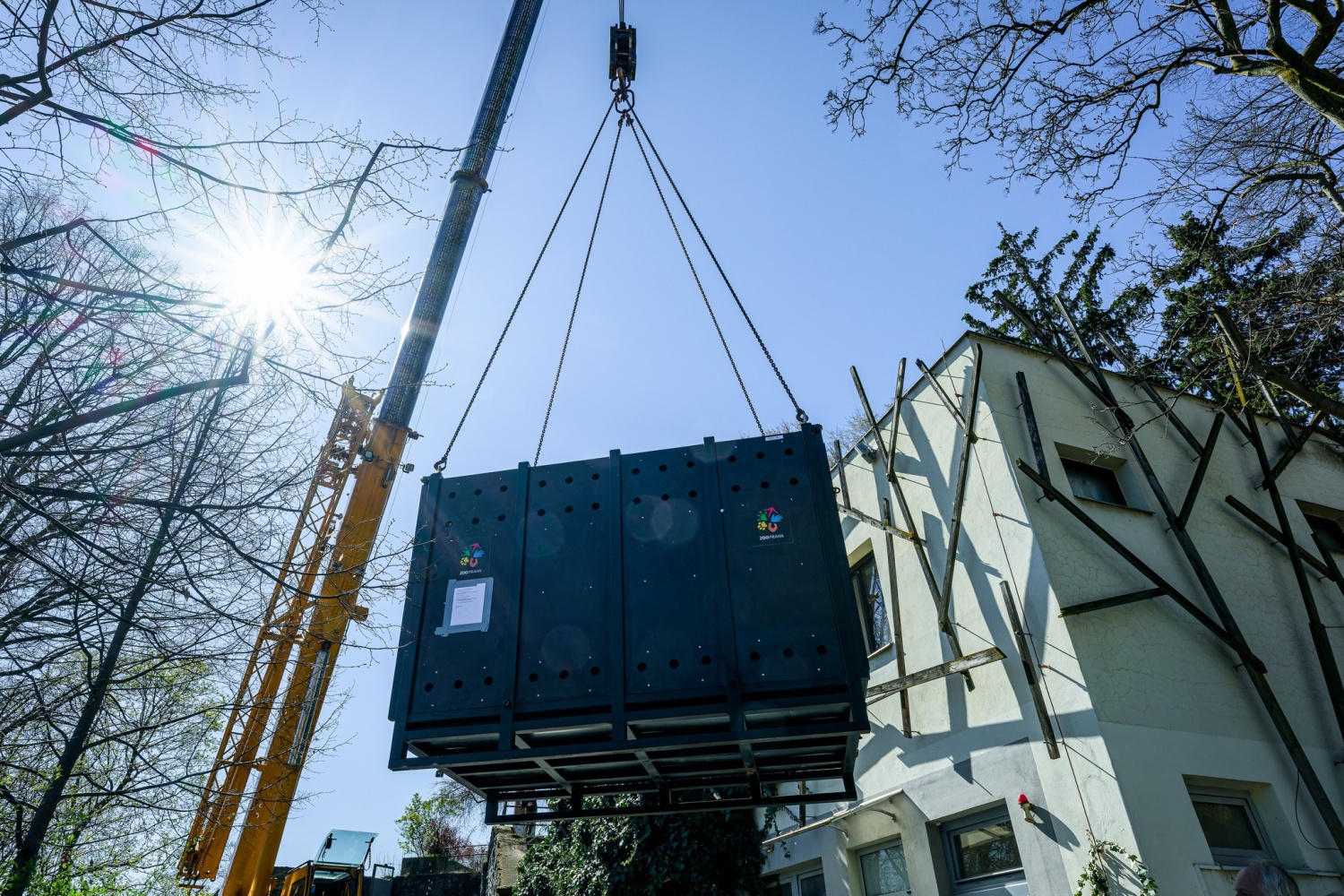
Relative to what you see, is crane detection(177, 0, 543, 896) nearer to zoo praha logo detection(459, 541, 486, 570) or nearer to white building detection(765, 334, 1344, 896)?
zoo praha logo detection(459, 541, 486, 570)

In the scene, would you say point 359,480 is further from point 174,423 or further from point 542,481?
point 542,481

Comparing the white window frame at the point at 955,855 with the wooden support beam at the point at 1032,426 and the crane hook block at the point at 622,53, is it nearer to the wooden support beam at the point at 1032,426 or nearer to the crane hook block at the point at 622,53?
the wooden support beam at the point at 1032,426

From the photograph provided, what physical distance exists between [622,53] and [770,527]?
655 cm

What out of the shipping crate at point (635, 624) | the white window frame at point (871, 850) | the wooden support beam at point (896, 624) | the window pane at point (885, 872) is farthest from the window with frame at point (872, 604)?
the shipping crate at point (635, 624)

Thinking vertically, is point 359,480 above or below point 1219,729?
above

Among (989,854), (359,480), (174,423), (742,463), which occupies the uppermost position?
(359,480)

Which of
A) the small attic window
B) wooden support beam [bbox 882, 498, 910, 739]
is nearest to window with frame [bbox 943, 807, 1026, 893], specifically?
wooden support beam [bbox 882, 498, 910, 739]

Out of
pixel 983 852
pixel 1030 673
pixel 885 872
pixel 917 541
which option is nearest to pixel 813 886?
pixel 885 872

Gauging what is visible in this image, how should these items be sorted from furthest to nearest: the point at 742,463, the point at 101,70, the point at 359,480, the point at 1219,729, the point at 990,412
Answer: the point at 359,480
the point at 990,412
the point at 1219,729
the point at 742,463
the point at 101,70

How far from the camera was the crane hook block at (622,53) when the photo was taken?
870cm

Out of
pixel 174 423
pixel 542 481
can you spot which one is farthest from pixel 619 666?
pixel 174 423

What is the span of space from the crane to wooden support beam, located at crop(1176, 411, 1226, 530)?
7849mm

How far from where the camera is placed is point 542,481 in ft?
15.9

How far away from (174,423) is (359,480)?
514 cm
